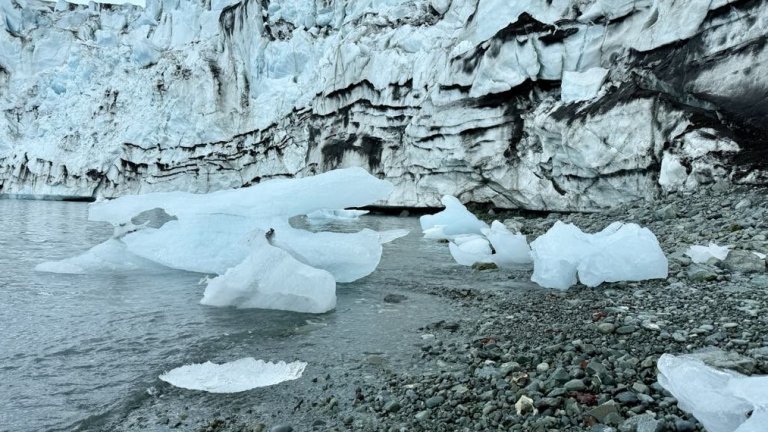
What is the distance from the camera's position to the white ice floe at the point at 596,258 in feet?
17.8

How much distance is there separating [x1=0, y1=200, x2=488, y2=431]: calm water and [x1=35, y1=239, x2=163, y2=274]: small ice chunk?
0.28 meters

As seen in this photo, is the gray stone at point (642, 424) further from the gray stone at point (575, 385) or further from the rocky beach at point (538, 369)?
the gray stone at point (575, 385)

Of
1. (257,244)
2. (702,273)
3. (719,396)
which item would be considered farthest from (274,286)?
(702,273)

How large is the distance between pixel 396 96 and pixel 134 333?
2143cm

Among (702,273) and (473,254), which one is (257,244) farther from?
(702,273)

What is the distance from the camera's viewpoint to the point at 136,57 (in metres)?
40.9

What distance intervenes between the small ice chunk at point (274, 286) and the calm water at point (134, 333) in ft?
0.54

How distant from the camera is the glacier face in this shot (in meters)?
11.6

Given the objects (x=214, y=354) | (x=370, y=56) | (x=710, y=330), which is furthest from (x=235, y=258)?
(x=370, y=56)

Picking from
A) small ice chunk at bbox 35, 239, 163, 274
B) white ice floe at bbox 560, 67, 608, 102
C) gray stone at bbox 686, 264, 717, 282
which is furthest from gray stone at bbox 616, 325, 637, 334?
white ice floe at bbox 560, 67, 608, 102

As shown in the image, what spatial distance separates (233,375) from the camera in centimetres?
350

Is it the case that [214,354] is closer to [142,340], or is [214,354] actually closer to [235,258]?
[142,340]

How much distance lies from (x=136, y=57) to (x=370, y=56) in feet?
83.5

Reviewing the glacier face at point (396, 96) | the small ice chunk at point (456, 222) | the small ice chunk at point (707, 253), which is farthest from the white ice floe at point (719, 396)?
the small ice chunk at point (456, 222)
